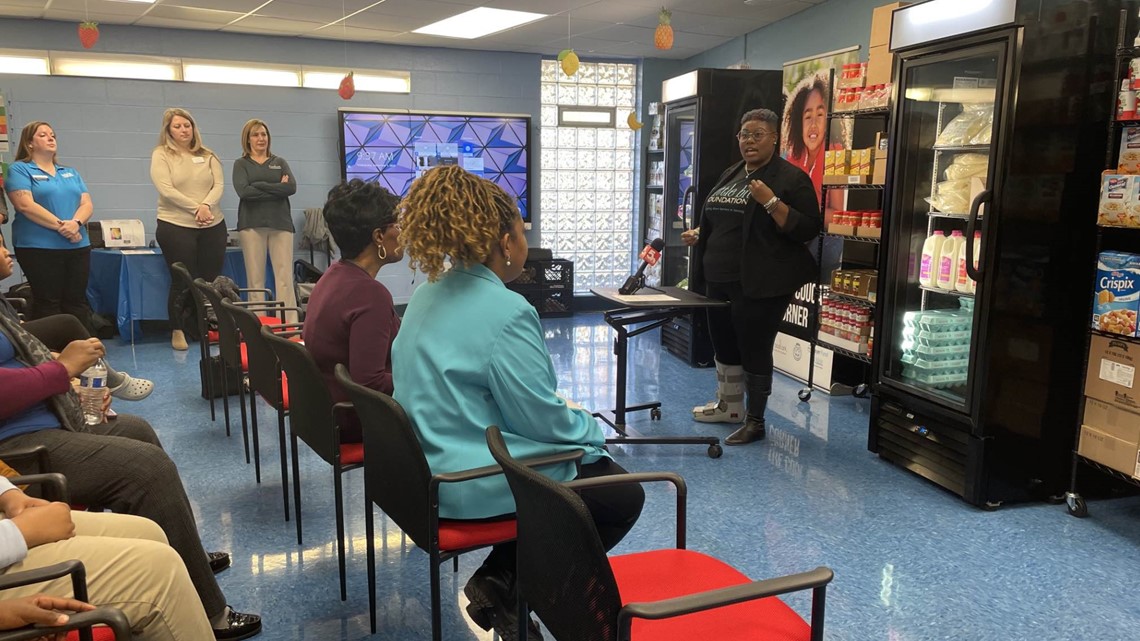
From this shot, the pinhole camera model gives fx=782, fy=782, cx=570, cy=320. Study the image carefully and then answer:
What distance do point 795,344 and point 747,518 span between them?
246 centimetres

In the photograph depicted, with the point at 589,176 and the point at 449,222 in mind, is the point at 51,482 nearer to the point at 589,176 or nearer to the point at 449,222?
the point at 449,222

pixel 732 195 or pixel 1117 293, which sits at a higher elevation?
pixel 732 195

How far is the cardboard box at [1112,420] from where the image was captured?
9.48ft

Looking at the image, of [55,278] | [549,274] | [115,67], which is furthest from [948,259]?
[115,67]

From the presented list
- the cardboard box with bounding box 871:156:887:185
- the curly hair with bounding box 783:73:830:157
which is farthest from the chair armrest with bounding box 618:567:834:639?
the curly hair with bounding box 783:73:830:157

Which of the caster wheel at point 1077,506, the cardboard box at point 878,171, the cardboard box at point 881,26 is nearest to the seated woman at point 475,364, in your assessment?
the caster wheel at point 1077,506

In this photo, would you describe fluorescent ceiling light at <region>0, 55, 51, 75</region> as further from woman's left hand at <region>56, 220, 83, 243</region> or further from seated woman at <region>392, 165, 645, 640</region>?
seated woman at <region>392, 165, 645, 640</region>

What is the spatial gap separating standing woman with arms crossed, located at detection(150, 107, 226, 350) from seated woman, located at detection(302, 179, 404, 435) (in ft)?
10.6

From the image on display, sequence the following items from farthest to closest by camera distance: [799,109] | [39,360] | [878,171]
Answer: [799,109]
[878,171]
[39,360]

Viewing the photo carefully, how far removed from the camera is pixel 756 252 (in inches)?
145

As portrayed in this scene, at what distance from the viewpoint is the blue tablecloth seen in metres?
6.02

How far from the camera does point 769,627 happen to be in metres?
1.43

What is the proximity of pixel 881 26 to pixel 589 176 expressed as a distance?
12.9 ft

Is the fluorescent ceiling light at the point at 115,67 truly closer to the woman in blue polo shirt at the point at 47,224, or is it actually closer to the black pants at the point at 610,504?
the woman in blue polo shirt at the point at 47,224
